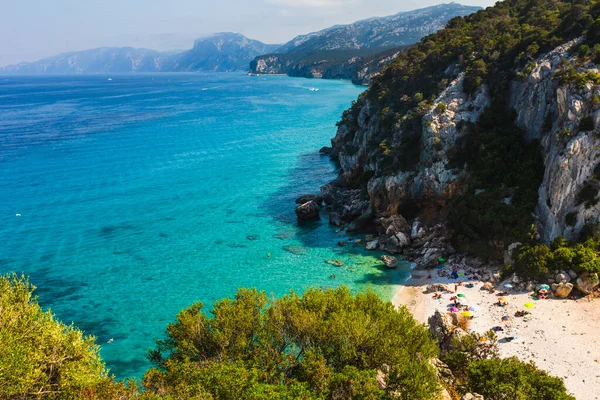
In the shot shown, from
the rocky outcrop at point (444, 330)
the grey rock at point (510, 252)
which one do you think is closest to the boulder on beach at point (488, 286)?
the grey rock at point (510, 252)

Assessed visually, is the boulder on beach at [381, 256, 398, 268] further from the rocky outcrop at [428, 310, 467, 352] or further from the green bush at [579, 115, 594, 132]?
the green bush at [579, 115, 594, 132]

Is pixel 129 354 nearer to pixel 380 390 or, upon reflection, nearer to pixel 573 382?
pixel 380 390

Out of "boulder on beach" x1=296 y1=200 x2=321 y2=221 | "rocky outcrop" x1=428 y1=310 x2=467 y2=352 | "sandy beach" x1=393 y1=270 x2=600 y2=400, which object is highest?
"boulder on beach" x1=296 y1=200 x2=321 y2=221

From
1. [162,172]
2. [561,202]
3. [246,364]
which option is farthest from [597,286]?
[162,172]

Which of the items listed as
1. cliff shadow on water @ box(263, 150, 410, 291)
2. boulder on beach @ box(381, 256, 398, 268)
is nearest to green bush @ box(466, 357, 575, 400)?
cliff shadow on water @ box(263, 150, 410, 291)

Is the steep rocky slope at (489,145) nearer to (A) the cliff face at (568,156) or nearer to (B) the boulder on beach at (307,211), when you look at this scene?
(A) the cliff face at (568,156)

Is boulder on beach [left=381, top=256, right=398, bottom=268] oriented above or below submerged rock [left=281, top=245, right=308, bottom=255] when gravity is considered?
below
